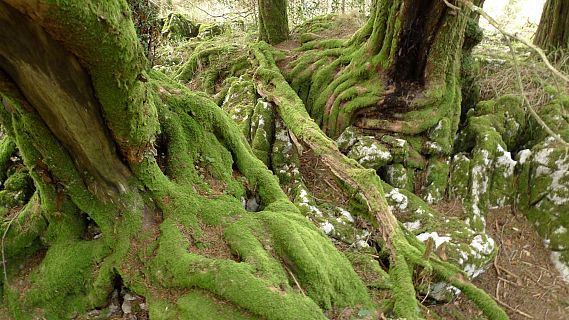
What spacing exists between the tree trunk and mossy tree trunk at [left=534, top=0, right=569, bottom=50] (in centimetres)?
644

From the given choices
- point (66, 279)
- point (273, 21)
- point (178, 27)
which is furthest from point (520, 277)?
point (178, 27)

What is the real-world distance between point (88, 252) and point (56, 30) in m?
2.10

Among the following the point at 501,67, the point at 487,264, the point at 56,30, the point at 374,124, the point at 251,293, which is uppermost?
the point at 56,30

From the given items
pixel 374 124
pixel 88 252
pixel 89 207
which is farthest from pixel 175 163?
pixel 374 124

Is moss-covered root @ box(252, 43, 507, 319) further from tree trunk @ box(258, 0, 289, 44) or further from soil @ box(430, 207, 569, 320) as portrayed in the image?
tree trunk @ box(258, 0, 289, 44)

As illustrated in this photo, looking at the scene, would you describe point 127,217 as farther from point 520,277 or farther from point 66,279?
point 520,277

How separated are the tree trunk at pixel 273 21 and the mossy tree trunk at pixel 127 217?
18.2 feet

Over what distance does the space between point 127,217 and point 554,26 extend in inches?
415

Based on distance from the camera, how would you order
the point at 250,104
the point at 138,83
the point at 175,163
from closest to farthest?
the point at 138,83
the point at 175,163
the point at 250,104

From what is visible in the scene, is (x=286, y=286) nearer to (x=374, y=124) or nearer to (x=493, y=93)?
(x=374, y=124)

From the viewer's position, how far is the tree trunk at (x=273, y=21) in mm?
8664

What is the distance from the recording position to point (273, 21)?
909 centimetres

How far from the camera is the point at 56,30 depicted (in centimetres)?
198

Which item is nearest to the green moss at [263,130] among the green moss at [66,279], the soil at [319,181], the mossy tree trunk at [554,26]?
the soil at [319,181]
